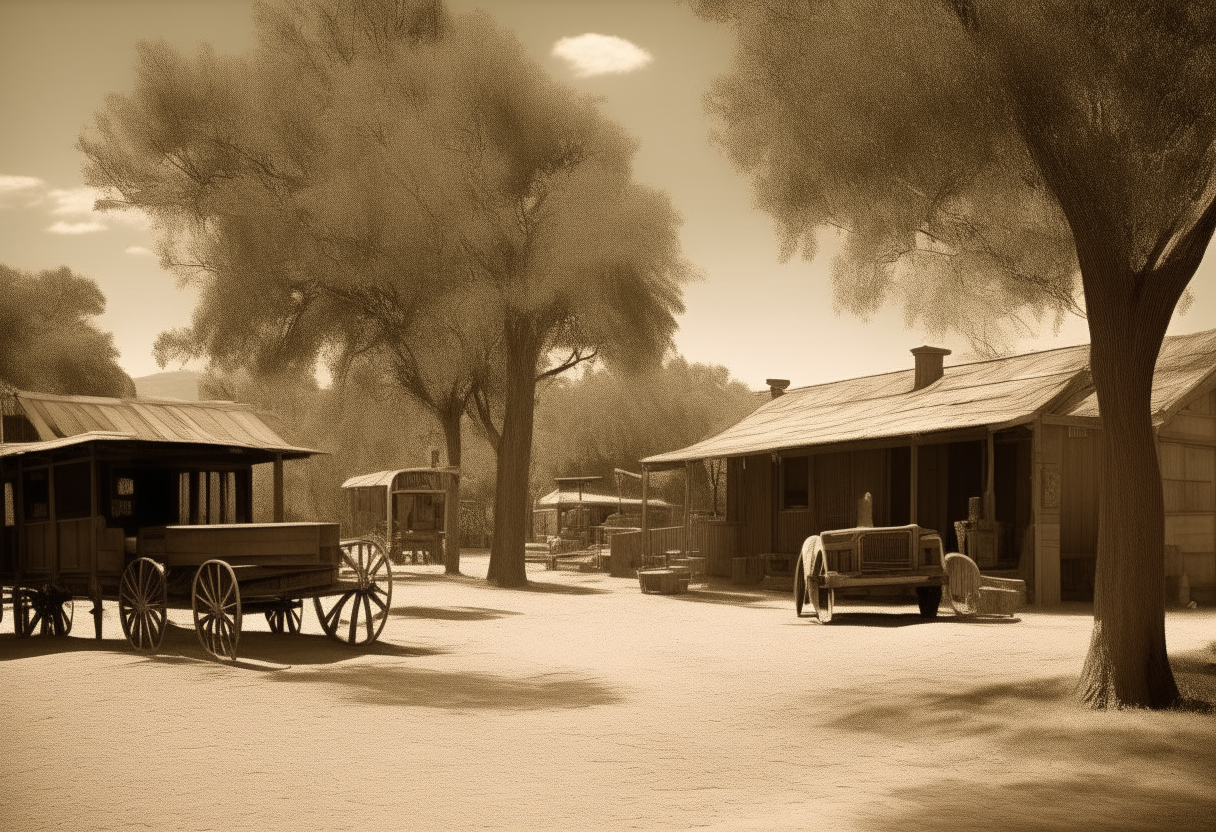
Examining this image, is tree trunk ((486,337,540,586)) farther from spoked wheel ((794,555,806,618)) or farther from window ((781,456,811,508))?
spoked wheel ((794,555,806,618))

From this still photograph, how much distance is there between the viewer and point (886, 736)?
877 cm

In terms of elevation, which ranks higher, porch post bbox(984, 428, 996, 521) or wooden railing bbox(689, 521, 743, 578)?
porch post bbox(984, 428, 996, 521)

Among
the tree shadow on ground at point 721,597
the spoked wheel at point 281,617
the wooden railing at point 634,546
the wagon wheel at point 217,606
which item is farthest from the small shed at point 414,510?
the wagon wheel at point 217,606

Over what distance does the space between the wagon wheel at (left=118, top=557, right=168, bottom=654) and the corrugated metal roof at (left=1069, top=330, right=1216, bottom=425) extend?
13960 millimetres

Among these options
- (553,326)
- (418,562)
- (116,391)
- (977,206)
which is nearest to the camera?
(977,206)

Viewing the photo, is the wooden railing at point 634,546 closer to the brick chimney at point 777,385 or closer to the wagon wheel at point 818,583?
the brick chimney at point 777,385

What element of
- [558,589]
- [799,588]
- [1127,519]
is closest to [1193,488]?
[799,588]

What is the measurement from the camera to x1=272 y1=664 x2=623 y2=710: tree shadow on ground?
10.2 m

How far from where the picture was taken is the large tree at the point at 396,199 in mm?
23312

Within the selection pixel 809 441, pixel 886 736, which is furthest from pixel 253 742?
pixel 809 441

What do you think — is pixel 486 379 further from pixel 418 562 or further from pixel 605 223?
pixel 418 562

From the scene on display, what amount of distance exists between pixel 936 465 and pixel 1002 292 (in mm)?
10957

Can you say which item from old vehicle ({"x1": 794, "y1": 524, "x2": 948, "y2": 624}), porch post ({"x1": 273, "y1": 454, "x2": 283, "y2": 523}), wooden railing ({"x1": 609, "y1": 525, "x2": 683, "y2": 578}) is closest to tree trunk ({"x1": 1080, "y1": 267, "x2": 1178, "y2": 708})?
old vehicle ({"x1": 794, "y1": 524, "x2": 948, "y2": 624})

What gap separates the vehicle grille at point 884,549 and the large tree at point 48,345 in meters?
32.2
